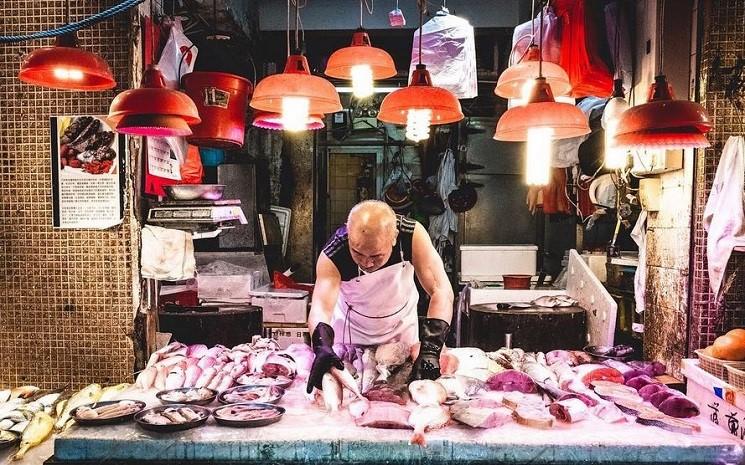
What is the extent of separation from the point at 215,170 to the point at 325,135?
3.20 meters

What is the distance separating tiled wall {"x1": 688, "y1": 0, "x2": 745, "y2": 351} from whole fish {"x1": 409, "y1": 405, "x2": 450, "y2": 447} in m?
2.42

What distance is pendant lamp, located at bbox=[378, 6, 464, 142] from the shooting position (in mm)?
3352

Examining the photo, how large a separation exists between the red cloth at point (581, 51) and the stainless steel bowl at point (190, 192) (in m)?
3.44

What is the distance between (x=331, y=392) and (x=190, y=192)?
2.58m

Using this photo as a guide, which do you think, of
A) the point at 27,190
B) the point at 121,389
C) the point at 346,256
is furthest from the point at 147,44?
the point at 121,389

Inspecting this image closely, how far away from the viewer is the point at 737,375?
3.39 meters

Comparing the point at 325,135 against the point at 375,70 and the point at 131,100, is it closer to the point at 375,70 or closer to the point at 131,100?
the point at 375,70

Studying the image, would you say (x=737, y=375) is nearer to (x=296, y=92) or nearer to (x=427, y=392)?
(x=427, y=392)

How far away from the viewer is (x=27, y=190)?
4.46m

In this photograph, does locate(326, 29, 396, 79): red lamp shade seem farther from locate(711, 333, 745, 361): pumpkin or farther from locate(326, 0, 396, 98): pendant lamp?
locate(711, 333, 745, 361): pumpkin

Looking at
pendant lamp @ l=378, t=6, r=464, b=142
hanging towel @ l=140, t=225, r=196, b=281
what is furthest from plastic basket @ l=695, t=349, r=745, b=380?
hanging towel @ l=140, t=225, r=196, b=281

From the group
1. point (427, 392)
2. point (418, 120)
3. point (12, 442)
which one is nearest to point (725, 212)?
point (418, 120)

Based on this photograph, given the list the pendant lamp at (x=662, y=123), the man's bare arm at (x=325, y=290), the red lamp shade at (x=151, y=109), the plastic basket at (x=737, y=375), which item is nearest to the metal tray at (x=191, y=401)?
the man's bare arm at (x=325, y=290)

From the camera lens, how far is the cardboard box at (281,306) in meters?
7.35
